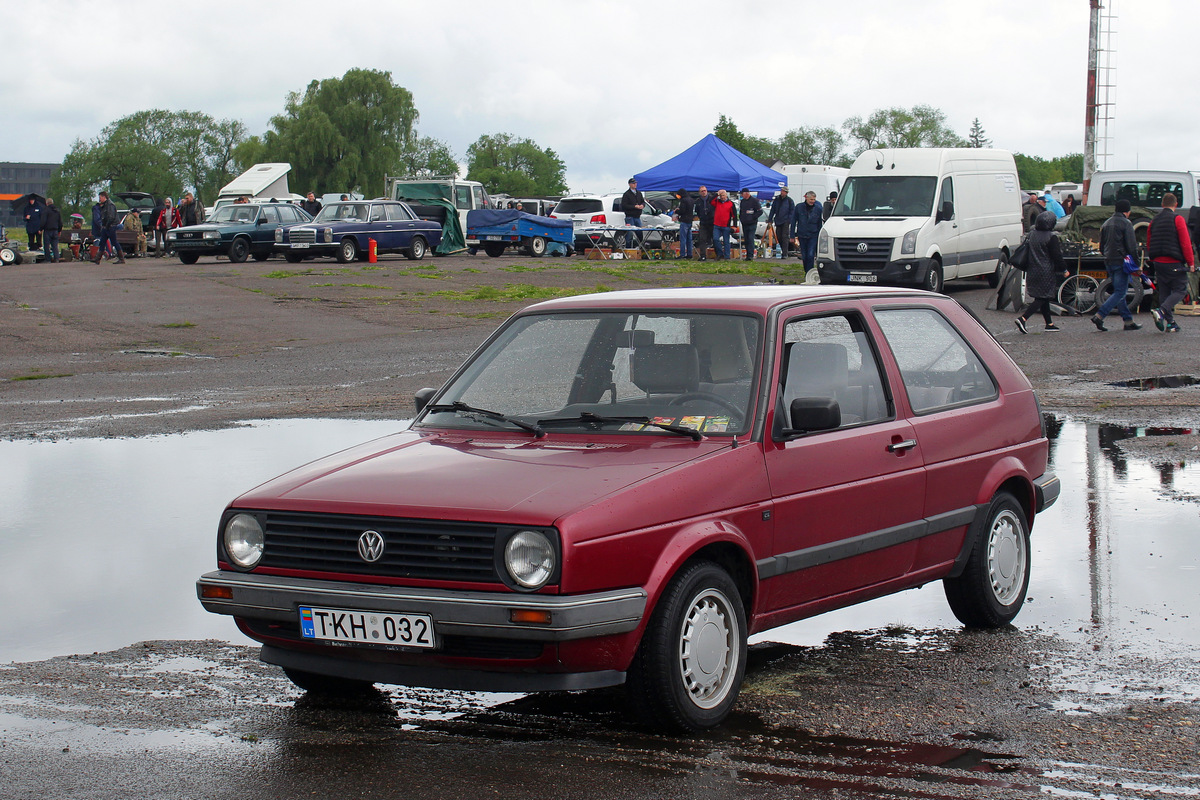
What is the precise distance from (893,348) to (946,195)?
19.8 m

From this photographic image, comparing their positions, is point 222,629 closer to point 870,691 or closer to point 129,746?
point 129,746

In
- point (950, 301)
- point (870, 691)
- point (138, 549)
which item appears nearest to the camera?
point (870, 691)

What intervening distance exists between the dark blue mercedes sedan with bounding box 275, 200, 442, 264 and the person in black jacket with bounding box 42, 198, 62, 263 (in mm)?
7424

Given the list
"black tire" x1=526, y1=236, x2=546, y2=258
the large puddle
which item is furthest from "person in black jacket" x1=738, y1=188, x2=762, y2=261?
the large puddle

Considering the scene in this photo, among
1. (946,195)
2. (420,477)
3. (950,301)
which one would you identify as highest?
(946,195)

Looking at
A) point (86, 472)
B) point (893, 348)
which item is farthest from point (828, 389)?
point (86, 472)

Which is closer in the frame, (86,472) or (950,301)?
(950,301)

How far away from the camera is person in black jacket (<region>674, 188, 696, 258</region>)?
35.2 m

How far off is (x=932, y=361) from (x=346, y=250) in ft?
101

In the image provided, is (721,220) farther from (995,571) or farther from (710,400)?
(710,400)

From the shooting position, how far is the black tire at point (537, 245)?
3884 cm

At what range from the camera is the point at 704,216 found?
3478cm

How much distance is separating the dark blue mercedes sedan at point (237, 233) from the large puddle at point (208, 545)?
2606 centimetres

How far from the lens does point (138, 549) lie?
7.18m
